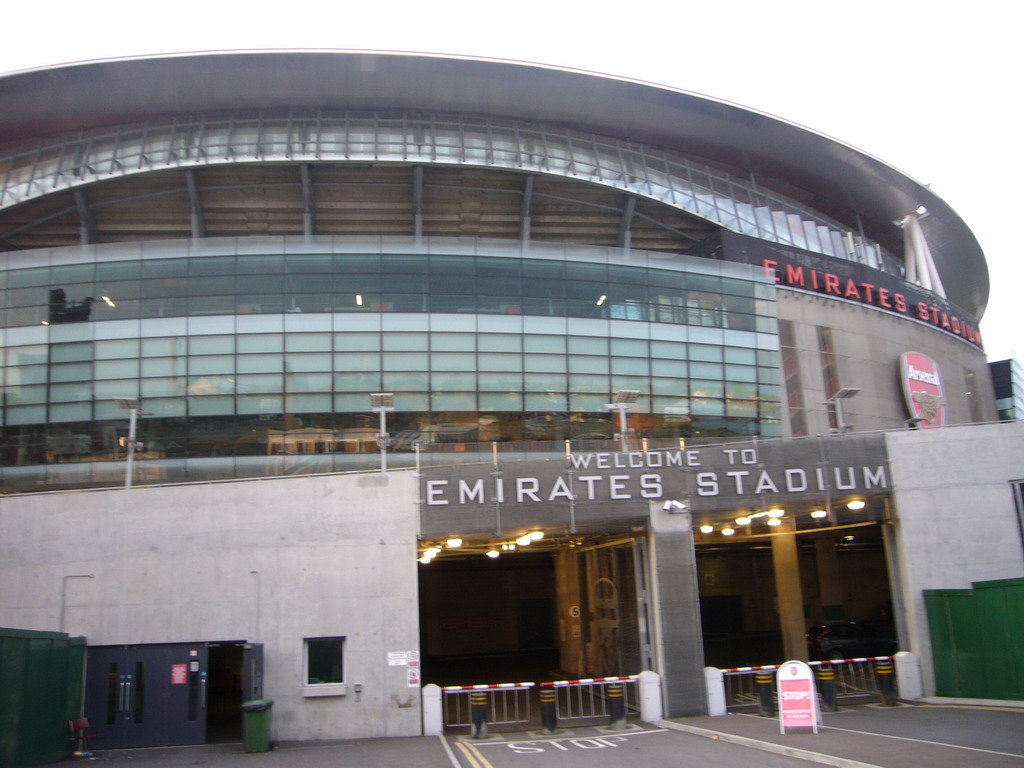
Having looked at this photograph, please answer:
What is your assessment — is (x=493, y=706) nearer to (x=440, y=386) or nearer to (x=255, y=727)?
(x=255, y=727)

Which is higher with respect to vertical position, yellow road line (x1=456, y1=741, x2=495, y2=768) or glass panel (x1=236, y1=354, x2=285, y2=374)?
glass panel (x1=236, y1=354, x2=285, y2=374)

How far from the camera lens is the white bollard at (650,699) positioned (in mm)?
20250

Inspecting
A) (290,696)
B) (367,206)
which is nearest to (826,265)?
(367,206)

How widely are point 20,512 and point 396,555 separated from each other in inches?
370

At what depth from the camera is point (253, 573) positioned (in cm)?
2017

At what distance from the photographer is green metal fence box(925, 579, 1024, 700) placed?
63.5 ft

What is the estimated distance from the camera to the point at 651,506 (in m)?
21.9

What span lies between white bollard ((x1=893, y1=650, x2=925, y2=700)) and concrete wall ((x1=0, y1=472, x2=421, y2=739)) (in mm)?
12411

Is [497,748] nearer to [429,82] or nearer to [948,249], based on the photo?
[429,82]

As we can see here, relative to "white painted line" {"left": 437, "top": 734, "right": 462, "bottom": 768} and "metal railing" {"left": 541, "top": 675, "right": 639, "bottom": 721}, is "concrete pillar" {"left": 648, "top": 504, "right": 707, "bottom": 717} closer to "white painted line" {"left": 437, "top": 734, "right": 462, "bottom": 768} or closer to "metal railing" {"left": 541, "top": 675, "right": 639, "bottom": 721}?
"metal railing" {"left": 541, "top": 675, "right": 639, "bottom": 721}

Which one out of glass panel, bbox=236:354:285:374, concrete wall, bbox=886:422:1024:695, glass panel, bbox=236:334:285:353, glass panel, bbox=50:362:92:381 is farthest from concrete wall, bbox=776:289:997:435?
glass panel, bbox=50:362:92:381

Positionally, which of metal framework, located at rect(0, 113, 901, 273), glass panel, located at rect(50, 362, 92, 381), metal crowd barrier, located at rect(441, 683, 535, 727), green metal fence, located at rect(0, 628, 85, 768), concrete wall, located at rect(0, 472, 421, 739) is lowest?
metal crowd barrier, located at rect(441, 683, 535, 727)

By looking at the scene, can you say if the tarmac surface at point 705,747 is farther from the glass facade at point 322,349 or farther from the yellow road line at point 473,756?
the glass facade at point 322,349

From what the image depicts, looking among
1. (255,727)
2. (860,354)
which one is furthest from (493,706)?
(860,354)
